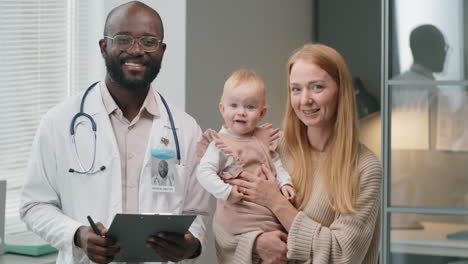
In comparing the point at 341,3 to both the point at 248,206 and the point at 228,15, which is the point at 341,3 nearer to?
the point at 228,15

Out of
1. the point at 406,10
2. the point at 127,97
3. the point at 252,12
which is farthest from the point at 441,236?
the point at 127,97

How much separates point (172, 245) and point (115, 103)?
0.51 m

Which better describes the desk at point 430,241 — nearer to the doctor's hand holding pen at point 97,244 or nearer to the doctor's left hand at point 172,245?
the doctor's left hand at point 172,245

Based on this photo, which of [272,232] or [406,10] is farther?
[406,10]

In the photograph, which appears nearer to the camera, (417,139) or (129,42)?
(129,42)

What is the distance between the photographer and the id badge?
8.57ft

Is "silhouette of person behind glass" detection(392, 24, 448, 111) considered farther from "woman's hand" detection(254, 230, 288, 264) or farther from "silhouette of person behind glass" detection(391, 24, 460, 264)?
"woman's hand" detection(254, 230, 288, 264)

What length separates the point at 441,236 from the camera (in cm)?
441

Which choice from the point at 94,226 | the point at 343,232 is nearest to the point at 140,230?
the point at 94,226

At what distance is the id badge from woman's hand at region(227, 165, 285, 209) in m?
0.20

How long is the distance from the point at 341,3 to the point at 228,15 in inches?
51.5

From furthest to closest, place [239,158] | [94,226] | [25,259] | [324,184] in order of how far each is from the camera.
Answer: [25,259] < [239,158] < [324,184] < [94,226]

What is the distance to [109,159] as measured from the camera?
8.52 ft

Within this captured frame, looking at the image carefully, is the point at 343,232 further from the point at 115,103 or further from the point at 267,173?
the point at 115,103
